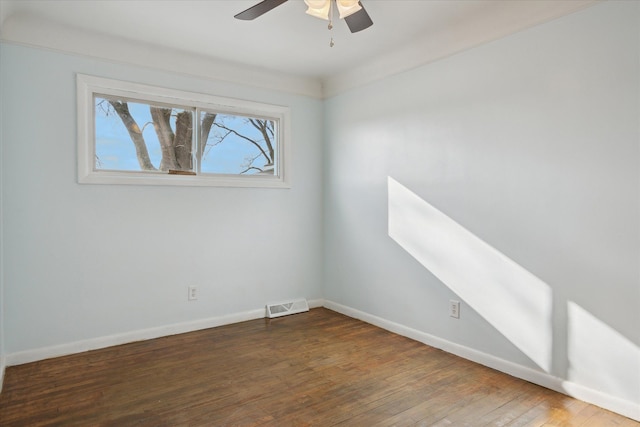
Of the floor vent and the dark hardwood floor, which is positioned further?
the floor vent

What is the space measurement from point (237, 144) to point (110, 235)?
1467mm

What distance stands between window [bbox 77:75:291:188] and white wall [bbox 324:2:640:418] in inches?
43.5

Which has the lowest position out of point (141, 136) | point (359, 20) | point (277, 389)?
point (277, 389)

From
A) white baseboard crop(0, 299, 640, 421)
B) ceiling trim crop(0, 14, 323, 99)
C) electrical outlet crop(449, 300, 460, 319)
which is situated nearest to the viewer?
white baseboard crop(0, 299, 640, 421)

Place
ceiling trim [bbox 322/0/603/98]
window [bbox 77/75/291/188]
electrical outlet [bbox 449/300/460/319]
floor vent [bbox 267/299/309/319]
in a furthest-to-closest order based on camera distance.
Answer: floor vent [bbox 267/299/309/319]
window [bbox 77/75/291/188]
electrical outlet [bbox 449/300/460/319]
ceiling trim [bbox 322/0/603/98]

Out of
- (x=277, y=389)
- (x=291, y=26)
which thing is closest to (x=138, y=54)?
(x=291, y=26)

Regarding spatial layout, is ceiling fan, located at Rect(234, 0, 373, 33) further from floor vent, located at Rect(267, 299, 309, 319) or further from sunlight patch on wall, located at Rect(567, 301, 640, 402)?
floor vent, located at Rect(267, 299, 309, 319)

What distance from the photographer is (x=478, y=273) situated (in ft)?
9.36

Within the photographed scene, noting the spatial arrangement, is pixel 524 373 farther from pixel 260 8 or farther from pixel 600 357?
pixel 260 8

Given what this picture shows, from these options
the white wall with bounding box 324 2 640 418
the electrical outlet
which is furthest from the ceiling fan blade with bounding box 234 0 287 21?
the electrical outlet

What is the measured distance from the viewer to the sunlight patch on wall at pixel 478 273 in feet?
8.26

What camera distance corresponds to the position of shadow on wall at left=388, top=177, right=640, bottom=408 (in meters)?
2.20

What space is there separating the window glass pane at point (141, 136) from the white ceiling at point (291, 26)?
1.79 feet

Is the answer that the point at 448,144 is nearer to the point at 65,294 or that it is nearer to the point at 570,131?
the point at 570,131
